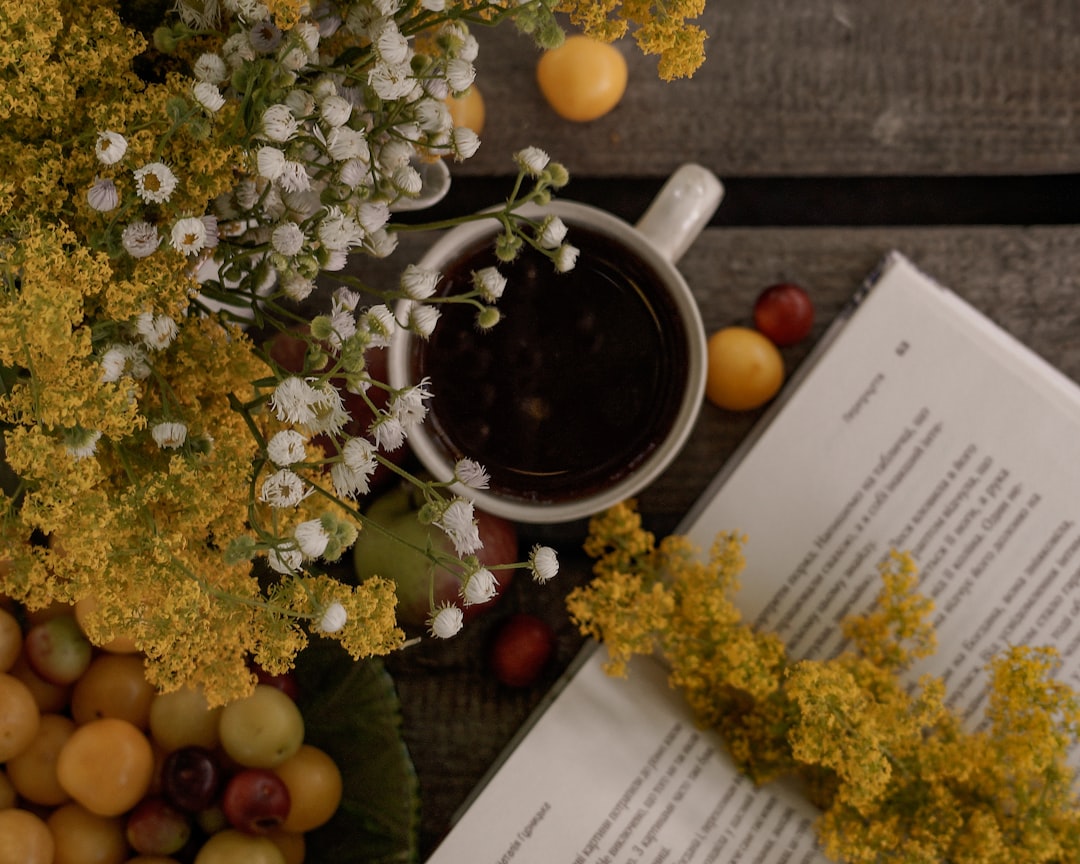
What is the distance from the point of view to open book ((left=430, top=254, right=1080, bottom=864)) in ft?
2.28

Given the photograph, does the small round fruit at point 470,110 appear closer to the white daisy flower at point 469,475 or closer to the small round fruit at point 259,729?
the white daisy flower at point 469,475

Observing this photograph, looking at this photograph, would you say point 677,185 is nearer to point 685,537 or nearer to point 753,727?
point 685,537

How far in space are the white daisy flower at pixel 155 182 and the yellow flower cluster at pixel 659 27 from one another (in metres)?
0.19

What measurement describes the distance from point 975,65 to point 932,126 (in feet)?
0.19

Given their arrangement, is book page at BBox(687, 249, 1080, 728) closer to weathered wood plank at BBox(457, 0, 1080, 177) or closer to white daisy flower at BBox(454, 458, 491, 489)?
weathered wood plank at BBox(457, 0, 1080, 177)

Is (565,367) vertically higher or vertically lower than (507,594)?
higher

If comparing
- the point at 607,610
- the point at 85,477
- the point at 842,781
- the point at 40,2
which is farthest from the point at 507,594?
the point at 40,2

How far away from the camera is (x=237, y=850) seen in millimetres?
624

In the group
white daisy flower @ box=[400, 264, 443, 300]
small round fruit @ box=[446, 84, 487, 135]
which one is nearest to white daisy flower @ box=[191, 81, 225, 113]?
white daisy flower @ box=[400, 264, 443, 300]

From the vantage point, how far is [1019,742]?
0.59 metres

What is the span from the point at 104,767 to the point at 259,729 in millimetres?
101

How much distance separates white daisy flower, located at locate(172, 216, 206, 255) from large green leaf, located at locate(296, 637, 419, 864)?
1.20ft

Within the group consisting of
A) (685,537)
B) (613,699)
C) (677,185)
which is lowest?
(613,699)

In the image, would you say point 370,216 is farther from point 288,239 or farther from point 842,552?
point 842,552
